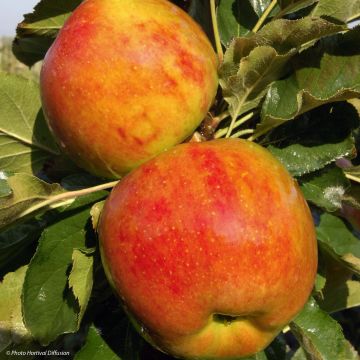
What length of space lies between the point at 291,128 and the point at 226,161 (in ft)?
0.76

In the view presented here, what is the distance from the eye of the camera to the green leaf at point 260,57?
0.88m

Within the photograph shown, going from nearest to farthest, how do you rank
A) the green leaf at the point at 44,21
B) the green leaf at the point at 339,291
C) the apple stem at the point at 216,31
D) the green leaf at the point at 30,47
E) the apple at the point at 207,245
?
the apple at the point at 207,245
the apple stem at the point at 216,31
the green leaf at the point at 44,21
the green leaf at the point at 30,47
the green leaf at the point at 339,291

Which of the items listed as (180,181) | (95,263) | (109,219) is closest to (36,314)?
(95,263)

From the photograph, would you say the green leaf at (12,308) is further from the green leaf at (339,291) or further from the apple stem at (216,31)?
the green leaf at (339,291)

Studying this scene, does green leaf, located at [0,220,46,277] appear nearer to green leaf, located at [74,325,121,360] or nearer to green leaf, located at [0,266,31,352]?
green leaf, located at [0,266,31,352]

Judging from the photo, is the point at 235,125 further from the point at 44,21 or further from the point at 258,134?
the point at 44,21

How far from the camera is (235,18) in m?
1.16

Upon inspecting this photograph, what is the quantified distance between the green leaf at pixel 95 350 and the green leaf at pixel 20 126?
15.7 inches

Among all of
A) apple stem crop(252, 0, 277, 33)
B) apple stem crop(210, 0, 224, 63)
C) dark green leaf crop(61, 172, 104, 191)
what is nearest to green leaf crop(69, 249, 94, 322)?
dark green leaf crop(61, 172, 104, 191)

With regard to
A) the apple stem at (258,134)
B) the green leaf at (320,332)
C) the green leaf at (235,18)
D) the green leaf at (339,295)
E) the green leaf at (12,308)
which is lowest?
the green leaf at (339,295)

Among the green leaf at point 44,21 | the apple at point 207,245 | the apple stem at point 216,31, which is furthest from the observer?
Result: the green leaf at point 44,21

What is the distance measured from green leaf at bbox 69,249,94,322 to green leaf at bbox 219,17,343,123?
36 cm

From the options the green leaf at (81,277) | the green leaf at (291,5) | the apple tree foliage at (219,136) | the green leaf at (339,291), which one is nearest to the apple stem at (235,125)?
the apple tree foliage at (219,136)

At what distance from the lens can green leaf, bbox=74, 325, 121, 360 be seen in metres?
1.06
